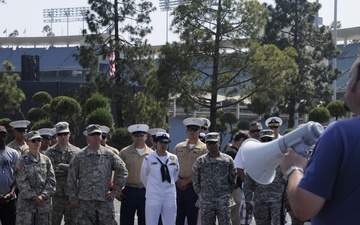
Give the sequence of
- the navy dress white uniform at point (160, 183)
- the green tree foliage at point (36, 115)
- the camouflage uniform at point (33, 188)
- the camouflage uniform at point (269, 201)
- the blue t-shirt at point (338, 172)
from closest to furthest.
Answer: the blue t-shirt at point (338, 172) → the camouflage uniform at point (269, 201) → the camouflage uniform at point (33, 188) → the navy dress white uniform at point (160, 183) → the green tree foliage at point (36, 115)

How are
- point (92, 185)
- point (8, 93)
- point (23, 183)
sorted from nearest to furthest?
point (92, 185)
point (23, 183)
point (8, 93)

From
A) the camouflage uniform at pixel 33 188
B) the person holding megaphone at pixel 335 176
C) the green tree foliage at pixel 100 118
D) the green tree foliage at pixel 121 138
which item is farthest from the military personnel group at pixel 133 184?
the green tree foliage at pixel 121 138

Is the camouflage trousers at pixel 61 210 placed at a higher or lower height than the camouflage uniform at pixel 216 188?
lower

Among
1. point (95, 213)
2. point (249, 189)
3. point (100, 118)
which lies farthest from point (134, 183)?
point (100, 118)

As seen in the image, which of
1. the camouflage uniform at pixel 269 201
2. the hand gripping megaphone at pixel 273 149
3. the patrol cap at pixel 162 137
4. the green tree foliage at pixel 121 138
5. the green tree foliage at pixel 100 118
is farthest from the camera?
the green tree foliage at pixel 121 138

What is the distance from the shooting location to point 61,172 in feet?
38.8

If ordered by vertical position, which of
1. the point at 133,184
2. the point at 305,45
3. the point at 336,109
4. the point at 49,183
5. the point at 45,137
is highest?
the point at 305,45

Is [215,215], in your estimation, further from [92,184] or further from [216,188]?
[92,184]

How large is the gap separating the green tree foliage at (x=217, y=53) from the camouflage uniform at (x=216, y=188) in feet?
72.3

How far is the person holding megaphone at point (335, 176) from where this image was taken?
10.9 feet

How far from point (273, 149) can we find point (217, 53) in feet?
97.9

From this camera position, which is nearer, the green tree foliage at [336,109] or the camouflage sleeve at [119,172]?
the camouflage sleeve at [119,172]

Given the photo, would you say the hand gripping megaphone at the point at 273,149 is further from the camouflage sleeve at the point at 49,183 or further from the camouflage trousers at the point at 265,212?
the camouflage sleeve at the point at 49,183

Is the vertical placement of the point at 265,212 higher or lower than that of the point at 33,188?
lower
